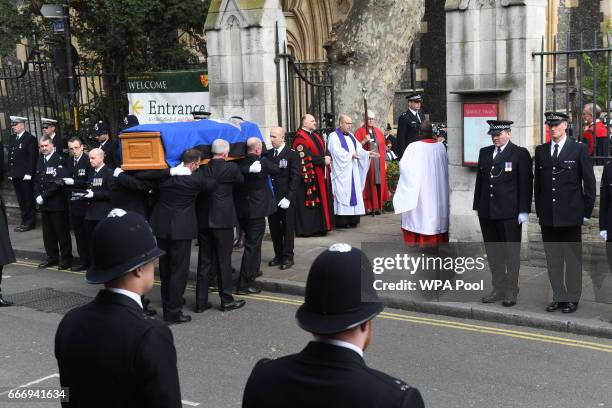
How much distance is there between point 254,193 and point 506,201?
3.06 metres

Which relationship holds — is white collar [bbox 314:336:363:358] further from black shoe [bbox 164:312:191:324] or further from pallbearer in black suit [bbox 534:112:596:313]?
black shoe [bbox 164:312:191:324]

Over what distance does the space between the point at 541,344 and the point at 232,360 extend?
2905mm

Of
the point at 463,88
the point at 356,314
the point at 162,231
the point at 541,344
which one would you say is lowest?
the point at 541,344

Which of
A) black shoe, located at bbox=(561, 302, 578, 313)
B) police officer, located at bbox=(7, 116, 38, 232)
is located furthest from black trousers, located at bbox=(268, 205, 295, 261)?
police officer, located at bbox=(7, 116, 38, 232)

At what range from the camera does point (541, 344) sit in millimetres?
8070

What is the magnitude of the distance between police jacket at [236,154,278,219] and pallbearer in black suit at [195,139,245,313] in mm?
510

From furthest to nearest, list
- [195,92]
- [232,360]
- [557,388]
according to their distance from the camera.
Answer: [195,92] < [232,360] < [557,388]

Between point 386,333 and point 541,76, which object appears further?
point 541,76

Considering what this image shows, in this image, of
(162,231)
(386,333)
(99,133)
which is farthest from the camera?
(99,133)

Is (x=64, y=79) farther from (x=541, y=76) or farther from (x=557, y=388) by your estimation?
(x=557, y=388)

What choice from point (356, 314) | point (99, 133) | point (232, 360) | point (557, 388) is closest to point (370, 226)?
point (99, 133)

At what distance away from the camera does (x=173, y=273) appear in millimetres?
9367

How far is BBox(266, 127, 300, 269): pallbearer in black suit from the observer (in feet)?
37.1

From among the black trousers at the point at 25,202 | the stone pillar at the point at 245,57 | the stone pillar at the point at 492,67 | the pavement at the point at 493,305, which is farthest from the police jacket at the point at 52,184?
the stone pillar at the point at 492,67
